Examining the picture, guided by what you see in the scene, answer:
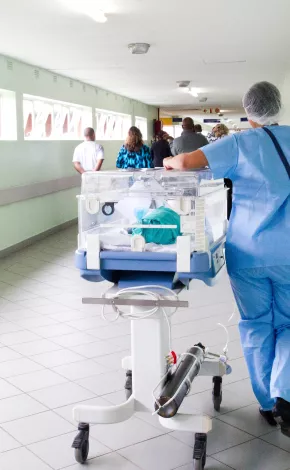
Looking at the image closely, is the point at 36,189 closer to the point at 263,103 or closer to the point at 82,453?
the point at 263,103

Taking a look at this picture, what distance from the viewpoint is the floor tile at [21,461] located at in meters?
2.62

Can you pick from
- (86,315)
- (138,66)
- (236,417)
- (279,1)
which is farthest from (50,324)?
(138,66)

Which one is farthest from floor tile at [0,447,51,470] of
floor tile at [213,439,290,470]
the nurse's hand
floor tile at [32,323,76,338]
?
floor tile at [32,323,76,338]

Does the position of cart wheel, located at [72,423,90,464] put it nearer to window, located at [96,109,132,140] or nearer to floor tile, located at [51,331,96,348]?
floor tile, located at [51,331,96,348]

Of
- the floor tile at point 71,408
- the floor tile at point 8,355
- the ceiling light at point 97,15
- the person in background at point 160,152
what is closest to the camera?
the floor tile at point 71,408

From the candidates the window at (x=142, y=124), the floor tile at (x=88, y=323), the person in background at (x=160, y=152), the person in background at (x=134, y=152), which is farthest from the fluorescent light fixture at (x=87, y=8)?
the window at (x=142, y=124)

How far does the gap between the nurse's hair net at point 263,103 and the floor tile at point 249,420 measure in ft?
4.71

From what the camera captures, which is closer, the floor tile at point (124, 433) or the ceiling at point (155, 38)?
the floor tile at point (124, 433)

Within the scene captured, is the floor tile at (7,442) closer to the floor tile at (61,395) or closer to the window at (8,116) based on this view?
the floor tile at (61,395)

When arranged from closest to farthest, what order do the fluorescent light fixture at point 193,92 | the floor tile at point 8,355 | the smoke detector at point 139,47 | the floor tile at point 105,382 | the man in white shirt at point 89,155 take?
the floor tile at point 105,382, the floor tile at point 8,355, the smoke detector at point 139,47, the man in white shirt at point 89,155, the fluorescent light fixture at point 193,92

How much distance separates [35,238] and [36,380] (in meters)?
5.26

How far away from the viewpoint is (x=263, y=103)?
291cm

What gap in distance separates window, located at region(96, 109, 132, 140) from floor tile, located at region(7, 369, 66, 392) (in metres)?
9.38

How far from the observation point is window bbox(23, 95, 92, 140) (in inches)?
358
